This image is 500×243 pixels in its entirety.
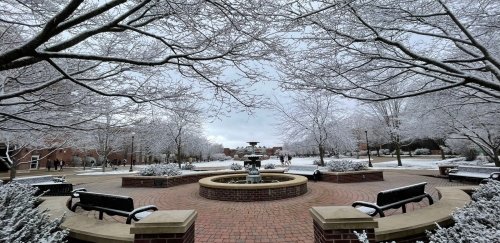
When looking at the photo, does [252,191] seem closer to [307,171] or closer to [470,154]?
[307,171]

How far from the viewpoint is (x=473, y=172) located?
1298 cm

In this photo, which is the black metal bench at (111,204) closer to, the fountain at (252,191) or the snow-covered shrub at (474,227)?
the fountain at (252,191)

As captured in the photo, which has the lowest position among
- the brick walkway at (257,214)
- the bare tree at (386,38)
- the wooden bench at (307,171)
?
the brick walkway at (257,214)

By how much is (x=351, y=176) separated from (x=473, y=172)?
5797 millimetres

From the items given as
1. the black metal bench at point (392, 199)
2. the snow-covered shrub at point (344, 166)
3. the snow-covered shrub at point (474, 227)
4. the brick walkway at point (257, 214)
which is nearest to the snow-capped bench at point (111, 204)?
the brick walkway at point (257, 214)

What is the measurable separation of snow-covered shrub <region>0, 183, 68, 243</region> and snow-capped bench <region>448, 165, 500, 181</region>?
50.9ft

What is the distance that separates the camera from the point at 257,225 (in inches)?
241

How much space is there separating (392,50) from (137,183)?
1316 cm

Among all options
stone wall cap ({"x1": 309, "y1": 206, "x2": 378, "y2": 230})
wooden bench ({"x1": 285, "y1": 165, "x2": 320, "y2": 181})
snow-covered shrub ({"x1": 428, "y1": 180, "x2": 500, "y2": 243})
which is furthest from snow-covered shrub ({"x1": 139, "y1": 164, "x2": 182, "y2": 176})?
snow-covered shrub ({"x1": 428, "y1": 180, "x2": 500, "y2": 243})

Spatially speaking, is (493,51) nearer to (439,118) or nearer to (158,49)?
(158,49)

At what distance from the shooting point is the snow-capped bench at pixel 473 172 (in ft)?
39.7

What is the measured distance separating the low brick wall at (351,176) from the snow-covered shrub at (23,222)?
12.4 metres

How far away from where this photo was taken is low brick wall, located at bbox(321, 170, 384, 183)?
13734mm

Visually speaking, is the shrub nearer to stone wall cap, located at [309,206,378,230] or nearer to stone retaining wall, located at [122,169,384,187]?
stone retaining wall, located at [122,169,384,187]
